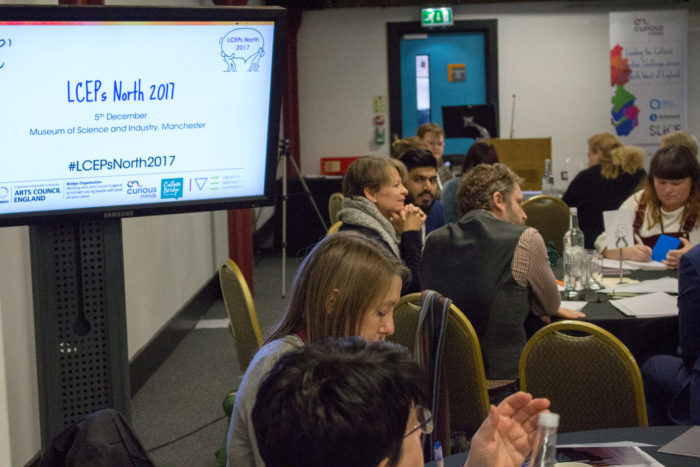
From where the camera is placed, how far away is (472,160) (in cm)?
512

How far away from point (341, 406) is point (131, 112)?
1.42 metres

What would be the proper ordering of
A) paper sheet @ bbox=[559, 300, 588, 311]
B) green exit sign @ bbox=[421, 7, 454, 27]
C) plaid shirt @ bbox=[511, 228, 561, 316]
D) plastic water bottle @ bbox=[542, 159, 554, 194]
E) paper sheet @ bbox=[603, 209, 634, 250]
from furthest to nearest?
green exit sign @ bbox=[421, 7, 454, 27] → plastic water bottle @ bbox=[542, 159, 554, 194] → paper sheet @ bbox=[603, 209, 634, 250] → paper sheet @ bbox=[559, 300, 588, 311] → plaid shirt @ bbox=[511, 228, 561, 316]

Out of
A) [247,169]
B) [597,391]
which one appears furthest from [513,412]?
[247,169]

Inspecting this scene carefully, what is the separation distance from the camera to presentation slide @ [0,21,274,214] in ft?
6.66

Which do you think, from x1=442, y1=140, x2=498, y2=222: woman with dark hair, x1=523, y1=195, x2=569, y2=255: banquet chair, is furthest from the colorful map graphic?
x1=442, y1=140, x2=498, y2=222: woman with dark hair

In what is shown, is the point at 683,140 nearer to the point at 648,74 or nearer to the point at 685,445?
the point at 685,445

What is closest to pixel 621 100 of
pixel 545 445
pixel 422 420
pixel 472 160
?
pixel 472 160

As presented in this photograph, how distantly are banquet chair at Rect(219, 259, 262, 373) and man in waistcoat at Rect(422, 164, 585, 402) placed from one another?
728mm

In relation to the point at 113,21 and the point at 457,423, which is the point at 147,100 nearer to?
the point at 113,21

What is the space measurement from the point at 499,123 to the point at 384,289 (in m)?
8.82

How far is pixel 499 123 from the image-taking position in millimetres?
10258

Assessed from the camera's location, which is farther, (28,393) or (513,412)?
(28,393)

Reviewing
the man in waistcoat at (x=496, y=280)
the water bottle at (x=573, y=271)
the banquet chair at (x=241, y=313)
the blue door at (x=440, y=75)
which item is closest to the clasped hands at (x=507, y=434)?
the banquet chair at (x=241, y=313)

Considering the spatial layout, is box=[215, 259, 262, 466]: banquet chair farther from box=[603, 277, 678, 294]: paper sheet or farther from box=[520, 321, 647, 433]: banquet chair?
box=[603, 277, 678, 294]: paper sheet
